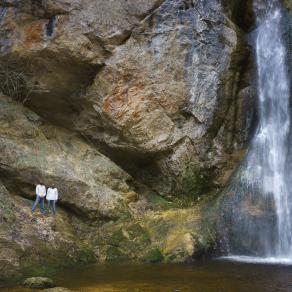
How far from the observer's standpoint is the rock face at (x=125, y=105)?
16.8 meters

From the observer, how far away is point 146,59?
1756 cm

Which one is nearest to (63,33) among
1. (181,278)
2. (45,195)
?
(45,195)

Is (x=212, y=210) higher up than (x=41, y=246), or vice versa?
(x=212, y=210)

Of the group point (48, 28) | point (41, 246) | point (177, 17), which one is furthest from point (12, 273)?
point (177, 17)

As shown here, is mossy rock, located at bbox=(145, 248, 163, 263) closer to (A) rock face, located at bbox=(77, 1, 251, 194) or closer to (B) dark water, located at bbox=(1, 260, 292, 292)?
(B) dark water, located at bbox=(1, 260, 292, 292)

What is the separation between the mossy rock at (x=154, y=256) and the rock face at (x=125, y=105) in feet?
3.56

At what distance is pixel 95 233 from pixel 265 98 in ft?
29.4

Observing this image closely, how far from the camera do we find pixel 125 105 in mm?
17484

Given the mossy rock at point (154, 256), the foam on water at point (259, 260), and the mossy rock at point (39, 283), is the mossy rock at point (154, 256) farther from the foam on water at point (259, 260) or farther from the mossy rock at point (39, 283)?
the mossy rock at point (39, 283)

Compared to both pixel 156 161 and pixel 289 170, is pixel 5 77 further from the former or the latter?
pixel 289 170

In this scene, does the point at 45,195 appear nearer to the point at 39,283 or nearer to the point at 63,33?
the point at 39,283

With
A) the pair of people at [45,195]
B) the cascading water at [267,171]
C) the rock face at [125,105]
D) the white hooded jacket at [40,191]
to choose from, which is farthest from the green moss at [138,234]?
the white hooded jacket at [40,191]

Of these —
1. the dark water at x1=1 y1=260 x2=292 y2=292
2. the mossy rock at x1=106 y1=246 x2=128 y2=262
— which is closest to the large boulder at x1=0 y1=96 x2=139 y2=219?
the mossy rock at x1=106 y1=246 x2=128 y2=262

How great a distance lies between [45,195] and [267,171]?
28.2ft
